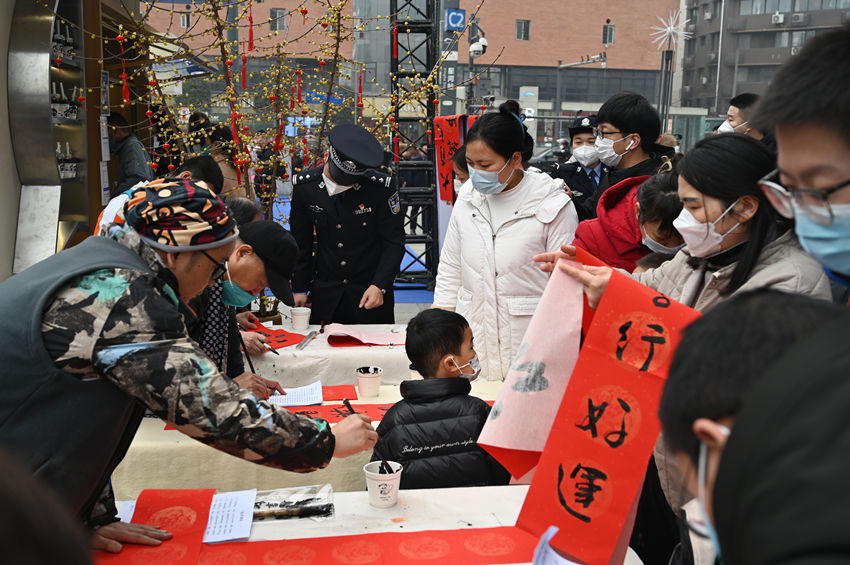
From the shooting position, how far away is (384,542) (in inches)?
63.0

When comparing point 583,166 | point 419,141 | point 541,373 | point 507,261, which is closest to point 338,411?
point 507,261

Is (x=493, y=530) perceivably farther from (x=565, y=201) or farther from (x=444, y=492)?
(x=565, y=201)

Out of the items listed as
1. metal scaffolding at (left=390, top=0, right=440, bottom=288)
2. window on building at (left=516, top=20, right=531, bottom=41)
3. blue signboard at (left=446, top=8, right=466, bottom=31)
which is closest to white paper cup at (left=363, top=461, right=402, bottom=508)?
metal scaffolding at (left=390, top=0, right=440, bottom=288)

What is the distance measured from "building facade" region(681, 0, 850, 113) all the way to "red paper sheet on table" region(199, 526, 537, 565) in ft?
34.7

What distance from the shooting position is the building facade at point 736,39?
37.9 ft

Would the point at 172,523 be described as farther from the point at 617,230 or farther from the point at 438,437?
the point at 617,230

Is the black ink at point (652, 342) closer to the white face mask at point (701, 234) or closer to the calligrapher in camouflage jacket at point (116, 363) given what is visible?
the white face mask at point (701, 234)

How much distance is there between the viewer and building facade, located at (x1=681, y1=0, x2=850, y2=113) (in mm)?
11555

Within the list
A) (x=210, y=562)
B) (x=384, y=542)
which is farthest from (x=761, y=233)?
(x=210, y=562)

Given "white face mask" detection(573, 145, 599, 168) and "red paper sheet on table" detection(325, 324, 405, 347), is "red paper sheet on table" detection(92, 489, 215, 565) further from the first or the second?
"white face mask" detection(573, 145, 599, 168)

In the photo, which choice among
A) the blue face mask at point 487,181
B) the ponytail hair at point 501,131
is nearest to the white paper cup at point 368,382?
the blue face mask at point 487,181

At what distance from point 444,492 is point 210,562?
1.95 ft

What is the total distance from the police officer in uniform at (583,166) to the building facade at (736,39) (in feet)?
23.2

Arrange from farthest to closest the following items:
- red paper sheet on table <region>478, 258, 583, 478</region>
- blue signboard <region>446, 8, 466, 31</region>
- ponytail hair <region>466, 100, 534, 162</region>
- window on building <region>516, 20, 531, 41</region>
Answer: window on building <region>516, 20, 531, 41</region> → blue signboard <region>446, 8, 466, 31</region> → ponytail hair <region>466, 100, 534, 162</region> → red paper sheet on table <region>478, 258, 583, 478</region>
